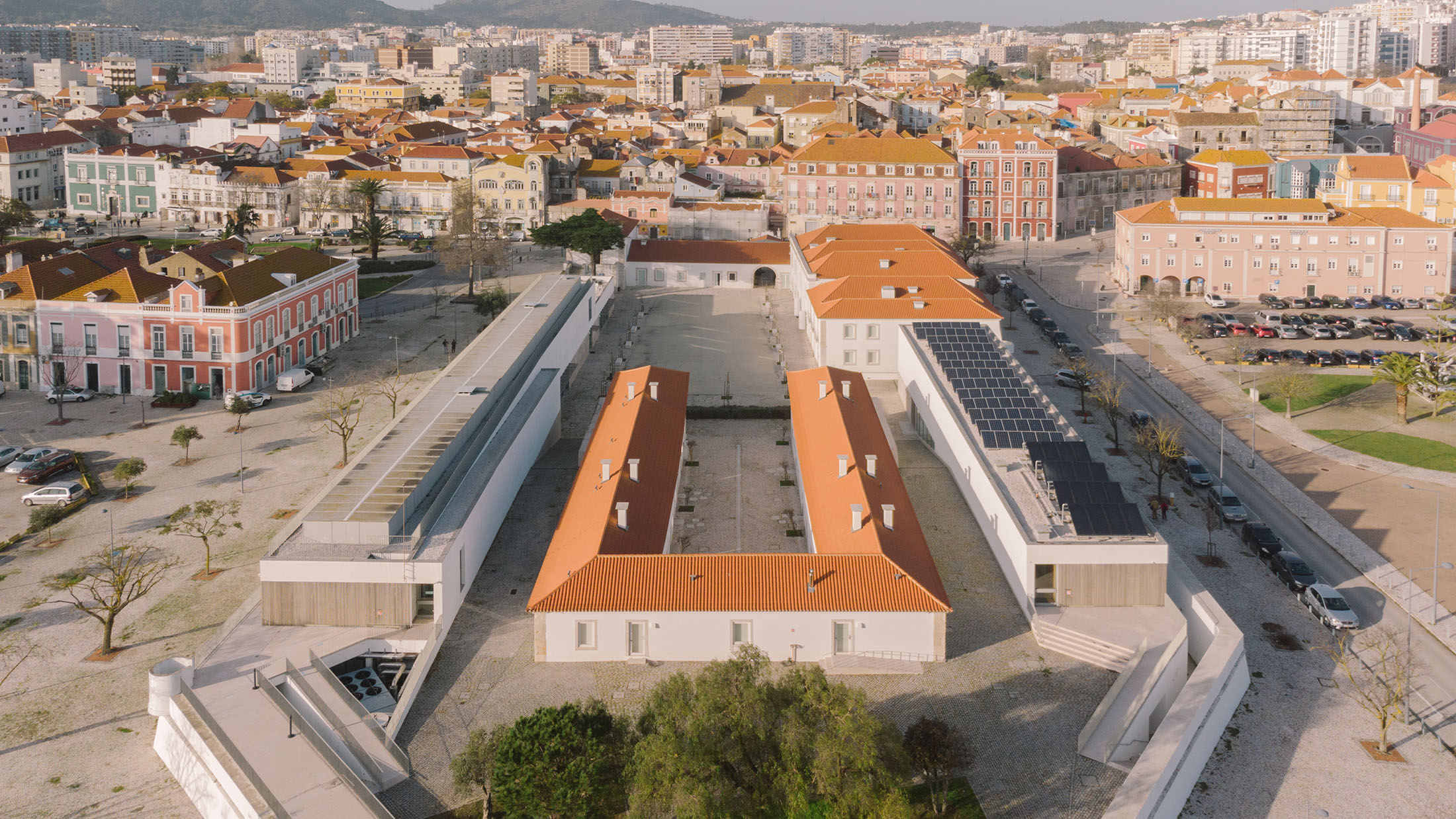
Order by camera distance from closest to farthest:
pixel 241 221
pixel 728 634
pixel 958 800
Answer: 1. pixel 958 800
2. pixel 728 634
3. pixel 241 221

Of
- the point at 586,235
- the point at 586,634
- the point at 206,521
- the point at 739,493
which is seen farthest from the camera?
the point at 586,235

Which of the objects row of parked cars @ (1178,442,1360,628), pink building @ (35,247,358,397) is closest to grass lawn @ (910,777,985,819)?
row of parked cars @ (1178,442,1360,628)

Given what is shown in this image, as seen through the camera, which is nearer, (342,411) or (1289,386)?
(342,411)

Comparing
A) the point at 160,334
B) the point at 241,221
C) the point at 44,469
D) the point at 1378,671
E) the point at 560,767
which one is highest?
the point at 241,221

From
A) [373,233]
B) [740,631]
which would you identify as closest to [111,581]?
[740,631]

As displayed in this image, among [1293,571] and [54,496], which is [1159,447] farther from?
[54,496]

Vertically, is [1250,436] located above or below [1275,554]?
above
